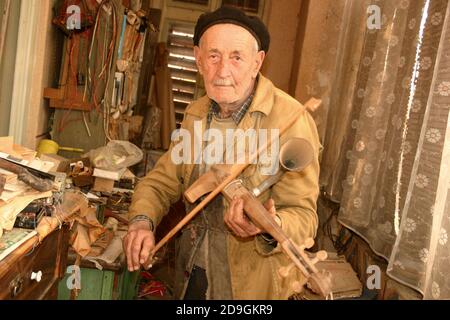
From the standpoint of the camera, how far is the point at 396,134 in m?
1.78

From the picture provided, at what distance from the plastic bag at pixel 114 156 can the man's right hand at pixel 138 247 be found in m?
1.58

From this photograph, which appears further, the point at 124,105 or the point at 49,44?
the point at 124,105

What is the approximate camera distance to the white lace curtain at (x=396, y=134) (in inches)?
52.2

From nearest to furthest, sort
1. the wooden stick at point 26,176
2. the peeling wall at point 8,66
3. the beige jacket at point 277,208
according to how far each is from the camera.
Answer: the beige jacket at point 277,208 < the wooden stick at point 26,176 < the peeling wall at point 8,66

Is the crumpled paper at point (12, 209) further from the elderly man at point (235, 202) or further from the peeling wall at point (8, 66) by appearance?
the peeling wall at point (8, 66)

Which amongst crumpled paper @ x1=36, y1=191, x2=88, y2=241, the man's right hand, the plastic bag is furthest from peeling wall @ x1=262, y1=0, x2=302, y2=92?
the man's right hand

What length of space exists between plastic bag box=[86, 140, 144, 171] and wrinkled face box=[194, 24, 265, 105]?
66.1 inches

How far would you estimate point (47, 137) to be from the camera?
2715 mm

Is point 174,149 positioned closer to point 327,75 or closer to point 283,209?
point 283,209

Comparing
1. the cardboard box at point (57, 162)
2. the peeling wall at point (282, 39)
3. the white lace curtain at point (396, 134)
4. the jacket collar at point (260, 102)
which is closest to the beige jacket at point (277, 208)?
the jacket collar at point (260, 102)
